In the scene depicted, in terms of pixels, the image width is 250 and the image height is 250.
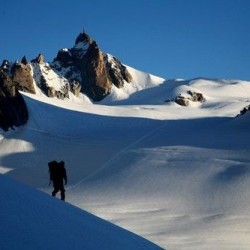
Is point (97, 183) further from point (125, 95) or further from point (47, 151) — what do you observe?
point (125, 95)

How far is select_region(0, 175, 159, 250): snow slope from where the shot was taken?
21.8 ft

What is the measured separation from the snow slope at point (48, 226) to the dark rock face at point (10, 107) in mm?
39485

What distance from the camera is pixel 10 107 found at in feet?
164

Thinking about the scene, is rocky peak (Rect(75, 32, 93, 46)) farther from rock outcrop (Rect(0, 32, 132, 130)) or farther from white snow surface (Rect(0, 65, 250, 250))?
white snow surface (Rect(0, 65, 250, 250))

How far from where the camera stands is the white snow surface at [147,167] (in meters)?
16.5

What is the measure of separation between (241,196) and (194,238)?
771cm

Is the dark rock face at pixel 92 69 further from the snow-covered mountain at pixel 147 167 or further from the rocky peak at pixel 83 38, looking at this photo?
the snow-covered mountain at pixel 147 167

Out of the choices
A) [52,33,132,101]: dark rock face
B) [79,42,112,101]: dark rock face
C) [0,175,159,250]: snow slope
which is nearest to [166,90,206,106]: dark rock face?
[79,42,112,101]: dark rock face

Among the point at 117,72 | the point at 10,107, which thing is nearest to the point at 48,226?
the point at 10,107

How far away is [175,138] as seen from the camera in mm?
40531

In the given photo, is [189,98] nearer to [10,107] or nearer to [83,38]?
[83,38]

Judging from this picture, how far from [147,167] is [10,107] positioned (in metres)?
24.7

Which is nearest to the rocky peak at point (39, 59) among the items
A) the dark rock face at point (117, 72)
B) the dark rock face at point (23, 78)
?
the dark rock face at point (117, 72)

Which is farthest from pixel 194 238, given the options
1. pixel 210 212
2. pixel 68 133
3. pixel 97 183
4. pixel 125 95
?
pixel 125 95
